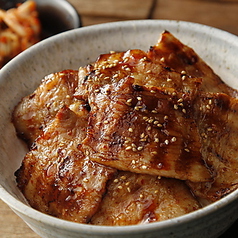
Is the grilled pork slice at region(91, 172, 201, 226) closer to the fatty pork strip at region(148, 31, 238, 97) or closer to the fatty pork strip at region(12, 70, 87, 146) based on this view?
the fatty pork strip at region(12, 70, 87, 146)

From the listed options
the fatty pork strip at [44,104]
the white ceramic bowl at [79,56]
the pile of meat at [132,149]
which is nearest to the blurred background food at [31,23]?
the white ceramic bowl at [79,56]

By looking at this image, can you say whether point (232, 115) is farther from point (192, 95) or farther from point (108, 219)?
point (108, 219)

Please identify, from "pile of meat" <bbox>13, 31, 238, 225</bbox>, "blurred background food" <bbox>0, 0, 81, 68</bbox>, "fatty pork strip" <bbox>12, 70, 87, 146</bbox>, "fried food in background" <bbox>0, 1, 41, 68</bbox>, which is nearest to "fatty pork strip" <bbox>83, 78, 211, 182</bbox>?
"pile of meat" <bbox>13, 31, 238, 225</bbox>

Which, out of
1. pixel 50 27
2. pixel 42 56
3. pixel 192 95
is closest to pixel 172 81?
pixel 192 95

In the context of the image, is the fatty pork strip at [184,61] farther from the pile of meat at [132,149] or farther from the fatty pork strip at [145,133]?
the fatty pork strip at [145,133]

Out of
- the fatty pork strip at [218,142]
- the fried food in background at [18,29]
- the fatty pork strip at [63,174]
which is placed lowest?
the fried food in background at [18,29]

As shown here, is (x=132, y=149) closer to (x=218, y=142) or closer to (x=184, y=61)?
(x=218, y=142)

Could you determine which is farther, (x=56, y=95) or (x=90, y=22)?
(x=90, y=22)
